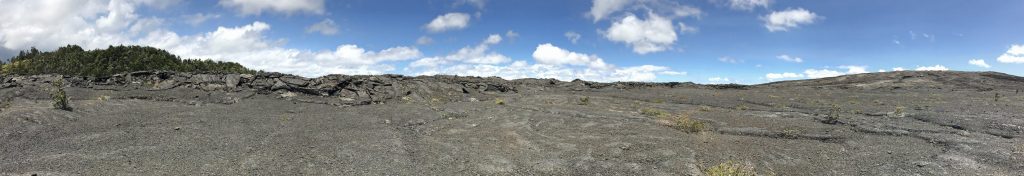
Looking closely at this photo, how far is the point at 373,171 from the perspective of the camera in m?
16.1

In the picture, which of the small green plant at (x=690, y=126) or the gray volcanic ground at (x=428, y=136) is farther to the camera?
the small green plant at (x=690, y=126)

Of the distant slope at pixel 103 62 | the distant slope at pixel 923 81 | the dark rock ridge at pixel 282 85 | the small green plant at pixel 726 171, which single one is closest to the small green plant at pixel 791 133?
the small green plant at pixel 726 171

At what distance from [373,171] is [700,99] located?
34.9m

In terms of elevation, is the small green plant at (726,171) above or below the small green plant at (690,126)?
below

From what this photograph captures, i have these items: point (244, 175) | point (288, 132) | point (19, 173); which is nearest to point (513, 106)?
point (288, 132)

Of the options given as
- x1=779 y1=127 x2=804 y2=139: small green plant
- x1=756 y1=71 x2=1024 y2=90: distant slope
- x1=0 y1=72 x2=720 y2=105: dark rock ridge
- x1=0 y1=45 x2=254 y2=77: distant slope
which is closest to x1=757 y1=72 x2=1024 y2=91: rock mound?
x1=756 y1=71 x2=1024 y2=90: distant slope

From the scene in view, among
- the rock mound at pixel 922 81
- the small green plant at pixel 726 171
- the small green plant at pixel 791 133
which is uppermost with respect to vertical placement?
the rock mound at pixel 922 81

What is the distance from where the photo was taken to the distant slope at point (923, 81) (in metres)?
61.6

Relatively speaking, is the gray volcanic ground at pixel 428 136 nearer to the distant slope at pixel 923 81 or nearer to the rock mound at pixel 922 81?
the rock mound at pixel 922 81

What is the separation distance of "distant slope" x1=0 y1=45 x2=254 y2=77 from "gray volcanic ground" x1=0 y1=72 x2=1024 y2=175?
10.4 metres

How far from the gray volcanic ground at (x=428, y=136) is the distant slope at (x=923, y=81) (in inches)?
995

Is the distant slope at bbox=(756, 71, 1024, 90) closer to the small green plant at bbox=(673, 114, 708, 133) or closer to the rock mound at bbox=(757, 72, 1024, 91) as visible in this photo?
the rock mound at bbox=(757, 72, 1024, 91)

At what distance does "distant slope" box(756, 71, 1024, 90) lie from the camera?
202ft

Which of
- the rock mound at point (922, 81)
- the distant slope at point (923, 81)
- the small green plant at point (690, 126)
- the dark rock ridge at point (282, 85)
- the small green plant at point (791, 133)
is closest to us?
the small green plant at point (791, 133)
